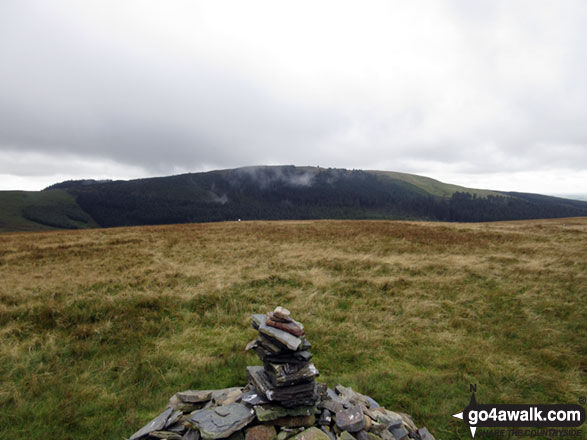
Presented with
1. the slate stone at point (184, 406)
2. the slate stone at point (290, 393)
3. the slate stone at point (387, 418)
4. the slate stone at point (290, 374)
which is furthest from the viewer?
the slate stone at point (184, 406)

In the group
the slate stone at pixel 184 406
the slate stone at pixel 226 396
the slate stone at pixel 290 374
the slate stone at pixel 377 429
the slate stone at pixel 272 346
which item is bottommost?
the slate stone at pixel 377 429

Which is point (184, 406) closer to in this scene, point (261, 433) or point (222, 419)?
point (222, 419)

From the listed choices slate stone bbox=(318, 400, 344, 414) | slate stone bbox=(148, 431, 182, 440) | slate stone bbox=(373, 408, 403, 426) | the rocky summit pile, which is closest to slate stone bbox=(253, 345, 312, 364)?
the rocky summit pile

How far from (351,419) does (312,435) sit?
837mm

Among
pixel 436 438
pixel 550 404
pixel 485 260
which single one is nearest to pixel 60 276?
pixel 436 438

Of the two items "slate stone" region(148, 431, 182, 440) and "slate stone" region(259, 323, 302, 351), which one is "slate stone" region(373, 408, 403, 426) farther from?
"slate stone" region(148, 431, 182, 440)

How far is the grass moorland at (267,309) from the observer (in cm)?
624

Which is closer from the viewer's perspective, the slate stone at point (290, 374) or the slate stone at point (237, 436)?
the slate stone at point (237, 436)

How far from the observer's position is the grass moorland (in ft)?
20.5

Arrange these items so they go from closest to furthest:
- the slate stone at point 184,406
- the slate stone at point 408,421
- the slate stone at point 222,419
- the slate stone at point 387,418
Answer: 1. the slate stone at point 222,419
2. the slate stone at point 387,418
3. the slate stone at point 184,406
4. the slate stone at point 408,421

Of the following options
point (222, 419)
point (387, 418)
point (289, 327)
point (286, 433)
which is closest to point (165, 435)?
point (222, 419)

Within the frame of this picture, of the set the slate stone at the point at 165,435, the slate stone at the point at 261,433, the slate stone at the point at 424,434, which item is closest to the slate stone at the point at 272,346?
the slate stone at the point at 261,433

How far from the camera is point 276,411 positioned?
4.93 meters

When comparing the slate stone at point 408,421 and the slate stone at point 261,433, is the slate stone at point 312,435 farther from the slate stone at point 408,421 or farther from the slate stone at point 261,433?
the slate stone at point 408,421
